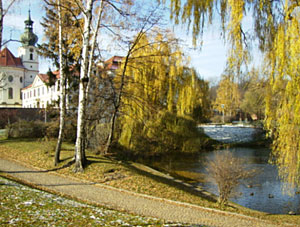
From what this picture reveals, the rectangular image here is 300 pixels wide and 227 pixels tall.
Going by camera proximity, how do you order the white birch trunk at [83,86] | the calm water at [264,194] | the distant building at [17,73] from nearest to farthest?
1. the calm water at [264,194]
2. the white birch trunk at [83,86]
3. the distant building at [17,73]

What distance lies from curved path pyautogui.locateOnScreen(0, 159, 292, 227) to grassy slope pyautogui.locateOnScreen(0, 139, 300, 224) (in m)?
0.50

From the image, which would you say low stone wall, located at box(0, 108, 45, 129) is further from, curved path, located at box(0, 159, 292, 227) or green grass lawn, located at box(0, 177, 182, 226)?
green grass lawn, located at box(0, 177, 182, 226)

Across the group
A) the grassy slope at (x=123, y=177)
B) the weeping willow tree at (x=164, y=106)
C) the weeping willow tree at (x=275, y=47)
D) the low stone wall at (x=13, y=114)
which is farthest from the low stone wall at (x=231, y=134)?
the weeping willow tree at (x=275, y=47)

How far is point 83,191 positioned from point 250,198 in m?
6.62

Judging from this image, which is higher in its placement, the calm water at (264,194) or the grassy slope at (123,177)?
the grassy slope at (123,177)

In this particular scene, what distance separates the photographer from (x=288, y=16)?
5473 millimetres

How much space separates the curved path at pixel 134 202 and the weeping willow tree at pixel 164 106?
372 inches

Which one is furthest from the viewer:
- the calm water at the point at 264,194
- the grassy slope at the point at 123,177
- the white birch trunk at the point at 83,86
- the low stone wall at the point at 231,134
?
the low stone wall at the point at 231,134

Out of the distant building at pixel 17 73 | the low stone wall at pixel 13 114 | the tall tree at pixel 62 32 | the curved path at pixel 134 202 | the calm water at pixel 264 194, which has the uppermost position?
the distant building at pixel 17 73

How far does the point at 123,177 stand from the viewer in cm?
1121

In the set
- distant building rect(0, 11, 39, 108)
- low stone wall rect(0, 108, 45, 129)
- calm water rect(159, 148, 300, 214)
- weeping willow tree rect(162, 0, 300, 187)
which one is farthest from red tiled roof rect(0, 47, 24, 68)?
weeping willow tree rect(162, 0, 300, 187)

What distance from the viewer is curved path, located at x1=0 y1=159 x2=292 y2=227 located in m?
7.51

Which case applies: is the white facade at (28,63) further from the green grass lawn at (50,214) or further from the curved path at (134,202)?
the green grass lawn at (50,214)

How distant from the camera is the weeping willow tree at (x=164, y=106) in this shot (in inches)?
806
